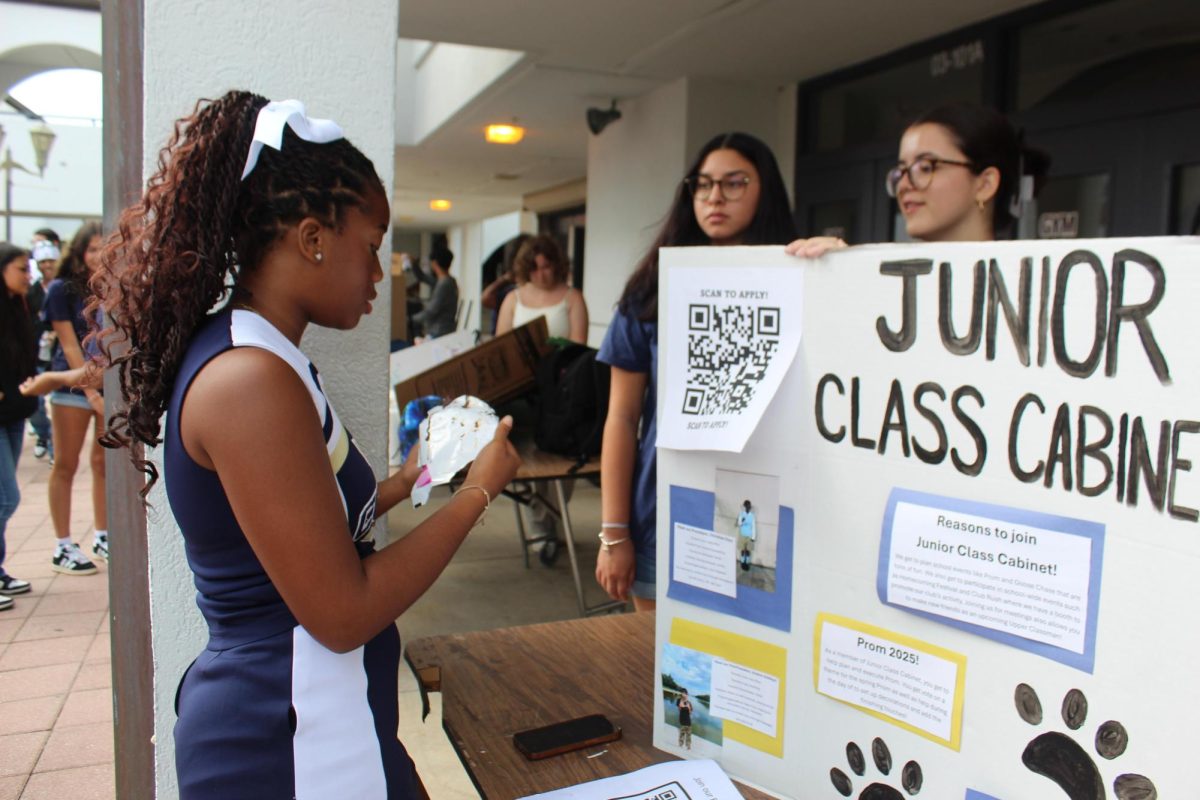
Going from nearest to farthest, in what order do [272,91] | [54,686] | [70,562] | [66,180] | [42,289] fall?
1. [272,91]
2. [54,686]
3. [70,562]
4. [42,289]
5. [66,180]

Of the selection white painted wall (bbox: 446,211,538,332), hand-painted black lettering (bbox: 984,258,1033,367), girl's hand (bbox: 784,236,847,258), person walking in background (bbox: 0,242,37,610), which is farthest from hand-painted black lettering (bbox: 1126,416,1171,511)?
white painted wall (bbox: 446,211,538,332)

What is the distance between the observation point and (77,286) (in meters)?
1.37

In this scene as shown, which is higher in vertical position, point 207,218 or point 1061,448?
point 207,218

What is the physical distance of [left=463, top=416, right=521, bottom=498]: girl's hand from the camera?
1121mm

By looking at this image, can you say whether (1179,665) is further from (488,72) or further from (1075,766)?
(488,72)

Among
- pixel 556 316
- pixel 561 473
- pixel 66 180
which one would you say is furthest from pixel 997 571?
pixel 66 180

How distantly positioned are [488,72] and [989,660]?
6300mm

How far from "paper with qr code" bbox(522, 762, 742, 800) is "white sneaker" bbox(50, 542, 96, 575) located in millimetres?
4280

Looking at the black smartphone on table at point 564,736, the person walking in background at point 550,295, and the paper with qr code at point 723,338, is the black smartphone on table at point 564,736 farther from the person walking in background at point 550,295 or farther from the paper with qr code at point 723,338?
the person walking in background at point 550,295

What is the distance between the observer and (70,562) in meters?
4.46

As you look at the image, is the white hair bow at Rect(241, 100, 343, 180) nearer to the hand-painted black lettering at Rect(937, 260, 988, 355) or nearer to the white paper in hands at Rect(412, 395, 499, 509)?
the white paper in hands at Rect(412, 395, 499, 509)

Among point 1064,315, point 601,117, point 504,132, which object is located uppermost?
point 504,132

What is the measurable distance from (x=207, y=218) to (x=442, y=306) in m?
7.57

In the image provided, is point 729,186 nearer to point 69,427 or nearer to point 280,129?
point 280,129
